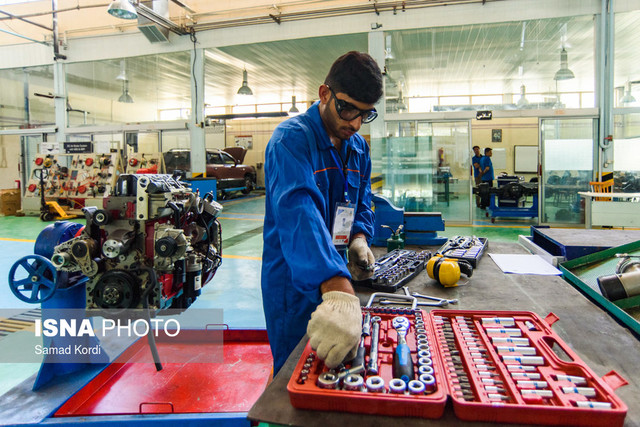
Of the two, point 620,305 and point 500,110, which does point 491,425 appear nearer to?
point 620,305

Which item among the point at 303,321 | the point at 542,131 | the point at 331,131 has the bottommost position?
the point at 303,321

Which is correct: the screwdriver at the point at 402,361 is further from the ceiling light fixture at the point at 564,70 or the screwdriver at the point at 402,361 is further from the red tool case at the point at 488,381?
the ceiling light fixture at the point at 564,70

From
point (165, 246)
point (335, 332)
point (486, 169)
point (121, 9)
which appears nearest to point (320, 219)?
point (335, 332)

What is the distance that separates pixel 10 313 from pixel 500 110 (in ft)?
25.9

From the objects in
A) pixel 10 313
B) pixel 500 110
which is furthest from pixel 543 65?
pixel 10 313

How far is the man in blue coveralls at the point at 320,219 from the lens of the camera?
101 centimetres

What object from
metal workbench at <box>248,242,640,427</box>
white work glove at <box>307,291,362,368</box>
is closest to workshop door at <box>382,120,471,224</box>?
metal workbench at <box>248,242,640,427</box>

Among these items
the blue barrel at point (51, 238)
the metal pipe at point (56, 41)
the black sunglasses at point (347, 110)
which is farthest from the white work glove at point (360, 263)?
the metal pipe at point (56, 41)

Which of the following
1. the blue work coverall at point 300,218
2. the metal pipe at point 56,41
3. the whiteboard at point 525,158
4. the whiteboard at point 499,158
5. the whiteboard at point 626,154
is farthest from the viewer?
the whiteboard at point 499,158

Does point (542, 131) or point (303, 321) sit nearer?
point (303, 321)

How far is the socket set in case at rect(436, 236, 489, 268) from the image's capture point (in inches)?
76.9

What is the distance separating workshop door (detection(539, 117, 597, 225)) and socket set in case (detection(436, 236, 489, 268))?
6280 millimetres

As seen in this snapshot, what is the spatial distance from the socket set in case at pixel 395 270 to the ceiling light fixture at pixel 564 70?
24.2ft

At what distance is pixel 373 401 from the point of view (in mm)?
792
